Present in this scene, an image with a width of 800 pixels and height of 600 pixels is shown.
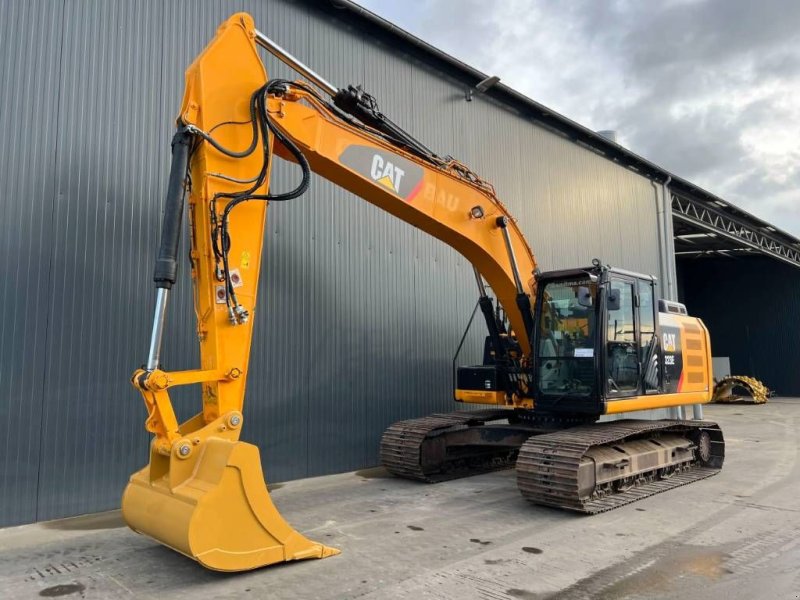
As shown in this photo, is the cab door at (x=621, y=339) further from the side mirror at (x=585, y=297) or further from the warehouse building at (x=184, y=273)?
the warehouse building at (x=184, y=273)

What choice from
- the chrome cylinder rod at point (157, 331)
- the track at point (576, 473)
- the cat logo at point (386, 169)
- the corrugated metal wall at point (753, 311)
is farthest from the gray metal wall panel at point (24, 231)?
the corrugated metal wall at point (753, 311)

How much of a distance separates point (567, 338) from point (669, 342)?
203 cm

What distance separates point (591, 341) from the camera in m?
7.35

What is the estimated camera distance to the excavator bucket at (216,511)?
423cm

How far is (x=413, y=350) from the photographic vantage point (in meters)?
10.4

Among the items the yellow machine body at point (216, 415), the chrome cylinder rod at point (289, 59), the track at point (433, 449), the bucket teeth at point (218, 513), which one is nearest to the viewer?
the bucket teeth at point (218, 513)

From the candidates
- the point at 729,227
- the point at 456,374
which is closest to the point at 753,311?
the point at 729,227

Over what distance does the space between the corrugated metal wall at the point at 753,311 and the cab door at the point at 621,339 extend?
80.4 ft

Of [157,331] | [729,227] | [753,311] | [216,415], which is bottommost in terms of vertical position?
[216,415]

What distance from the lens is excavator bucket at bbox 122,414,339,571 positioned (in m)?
4.23

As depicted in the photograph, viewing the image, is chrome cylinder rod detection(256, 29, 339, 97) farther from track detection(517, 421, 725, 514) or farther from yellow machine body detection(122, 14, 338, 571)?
track detection(517, 421, 725, 514)

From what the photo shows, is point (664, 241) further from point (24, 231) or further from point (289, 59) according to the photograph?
point (24, 231)

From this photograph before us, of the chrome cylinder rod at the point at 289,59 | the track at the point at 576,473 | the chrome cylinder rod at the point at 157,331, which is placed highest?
the chrome cylinder rod at the point at 289,59

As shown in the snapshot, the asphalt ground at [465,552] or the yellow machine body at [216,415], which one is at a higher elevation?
the yellow machine body at [216,415]
